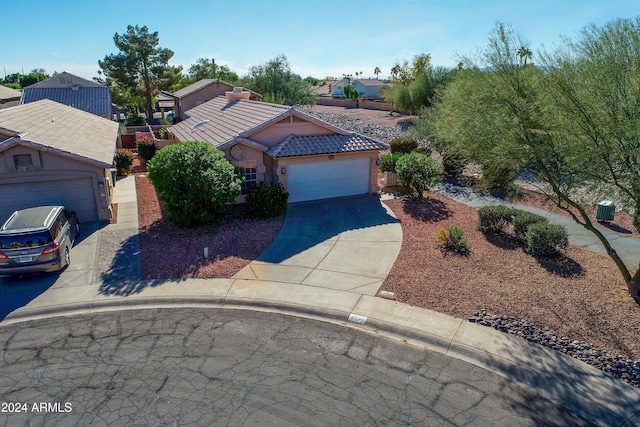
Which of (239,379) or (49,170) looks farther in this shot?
(49,170)

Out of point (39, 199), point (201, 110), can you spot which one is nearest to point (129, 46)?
point (201, 110)

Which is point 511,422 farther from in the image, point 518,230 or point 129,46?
point 129,46

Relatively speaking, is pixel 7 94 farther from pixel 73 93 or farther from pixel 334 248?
pixel 334 248

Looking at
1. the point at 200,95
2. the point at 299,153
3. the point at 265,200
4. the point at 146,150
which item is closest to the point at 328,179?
the point at 299,153

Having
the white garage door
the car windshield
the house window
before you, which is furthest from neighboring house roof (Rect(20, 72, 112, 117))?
the car windshield

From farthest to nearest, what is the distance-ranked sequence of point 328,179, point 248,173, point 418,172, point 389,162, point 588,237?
point 389,162
point 328,179
point 418,172
point 248,173
point 588,237
